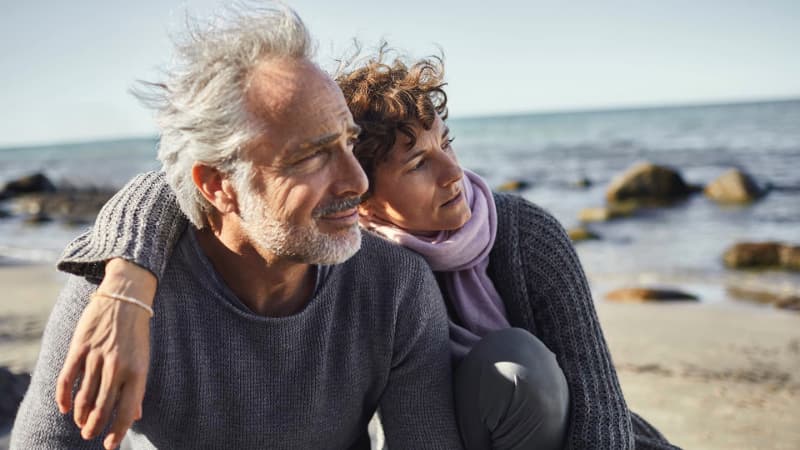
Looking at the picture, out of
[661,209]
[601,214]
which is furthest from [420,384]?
[661,209]

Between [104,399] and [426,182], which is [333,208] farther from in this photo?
[104,399]

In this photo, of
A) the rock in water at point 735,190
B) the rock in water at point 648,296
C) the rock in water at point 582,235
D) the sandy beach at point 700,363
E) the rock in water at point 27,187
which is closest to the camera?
the sandy beach at point 700,363

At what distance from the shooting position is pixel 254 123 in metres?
1.87

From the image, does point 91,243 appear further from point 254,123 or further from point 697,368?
point 697,368

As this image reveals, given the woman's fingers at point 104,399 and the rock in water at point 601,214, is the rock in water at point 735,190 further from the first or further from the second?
the woman's fingers at point 104,399

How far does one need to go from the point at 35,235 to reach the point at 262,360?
445 inches

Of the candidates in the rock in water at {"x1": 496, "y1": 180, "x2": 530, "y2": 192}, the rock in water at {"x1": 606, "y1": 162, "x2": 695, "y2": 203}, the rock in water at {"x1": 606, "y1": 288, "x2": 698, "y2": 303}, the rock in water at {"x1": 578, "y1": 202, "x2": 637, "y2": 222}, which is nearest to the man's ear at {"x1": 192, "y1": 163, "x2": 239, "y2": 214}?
the rock in water at {"x1": 606, "y1": 288, "x2": 698, "y2": 303}

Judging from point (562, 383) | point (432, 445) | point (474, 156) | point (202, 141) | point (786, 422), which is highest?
point (202, 141)

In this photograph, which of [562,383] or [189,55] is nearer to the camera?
[189,55]

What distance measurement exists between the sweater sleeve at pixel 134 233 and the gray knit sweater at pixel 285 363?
59 millimetres

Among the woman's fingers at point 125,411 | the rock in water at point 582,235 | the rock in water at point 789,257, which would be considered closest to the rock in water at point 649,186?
the rock in water at point 582,235

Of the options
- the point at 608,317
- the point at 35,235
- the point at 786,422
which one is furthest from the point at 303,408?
the point at 35,235

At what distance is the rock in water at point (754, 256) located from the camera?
7.27 meters

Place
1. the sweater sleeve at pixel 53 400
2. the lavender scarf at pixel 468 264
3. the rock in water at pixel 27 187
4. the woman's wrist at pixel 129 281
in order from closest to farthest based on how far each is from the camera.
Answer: the woman's wrist at pixel 129 281 < the sweater sleeve at pixel 53 400 < the lavender scarf at pixel 468 264 < the rock in water at pixel 27 187
